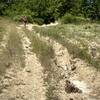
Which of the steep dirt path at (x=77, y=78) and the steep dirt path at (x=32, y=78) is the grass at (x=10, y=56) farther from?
the steep dirt path at (x=77, y=78)

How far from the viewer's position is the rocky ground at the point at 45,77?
38.1 ft

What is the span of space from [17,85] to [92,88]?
8.41ft

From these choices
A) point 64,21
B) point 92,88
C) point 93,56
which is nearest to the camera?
point 92,88

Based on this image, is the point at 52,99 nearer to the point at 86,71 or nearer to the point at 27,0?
the point at 86,71

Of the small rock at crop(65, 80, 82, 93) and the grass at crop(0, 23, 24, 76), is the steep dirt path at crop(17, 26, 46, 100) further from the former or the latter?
the small rock at crop(65, 80, 82, 93)

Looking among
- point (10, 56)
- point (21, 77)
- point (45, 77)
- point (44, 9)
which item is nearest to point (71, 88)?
point (45, 77)

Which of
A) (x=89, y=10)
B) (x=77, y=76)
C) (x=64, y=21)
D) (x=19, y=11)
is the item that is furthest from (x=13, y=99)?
(x=89, y=10)

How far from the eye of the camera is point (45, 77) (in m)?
13.7

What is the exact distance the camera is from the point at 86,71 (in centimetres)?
1486

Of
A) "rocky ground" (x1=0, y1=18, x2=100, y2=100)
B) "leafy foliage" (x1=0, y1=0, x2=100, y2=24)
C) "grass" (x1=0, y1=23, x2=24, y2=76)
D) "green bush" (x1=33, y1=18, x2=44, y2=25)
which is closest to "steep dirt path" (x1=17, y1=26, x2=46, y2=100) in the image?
"rocky ground" (x1=0, y1=18, x2=100, y2=100)

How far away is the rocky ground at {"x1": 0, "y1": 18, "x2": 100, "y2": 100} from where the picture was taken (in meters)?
11.6

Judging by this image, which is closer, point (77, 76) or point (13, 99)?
point (13, 99)

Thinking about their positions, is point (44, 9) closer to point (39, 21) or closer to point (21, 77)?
point (39, 21)

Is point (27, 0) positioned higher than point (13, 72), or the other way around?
point (13, 72)
